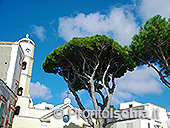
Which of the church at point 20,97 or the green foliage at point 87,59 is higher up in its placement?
the green foliage at point 87,59

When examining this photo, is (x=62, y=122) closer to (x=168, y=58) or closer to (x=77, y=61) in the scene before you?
(x=77, y=61)

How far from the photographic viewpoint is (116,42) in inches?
1028

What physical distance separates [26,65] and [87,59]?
379 inches

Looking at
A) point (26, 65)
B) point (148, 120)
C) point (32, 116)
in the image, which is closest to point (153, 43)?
point (148, 120)

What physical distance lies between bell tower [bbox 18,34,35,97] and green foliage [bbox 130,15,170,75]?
1532 cm

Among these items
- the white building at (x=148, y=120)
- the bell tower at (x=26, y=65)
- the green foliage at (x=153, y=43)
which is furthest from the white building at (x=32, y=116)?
the green foliage at (x=153, y=43)

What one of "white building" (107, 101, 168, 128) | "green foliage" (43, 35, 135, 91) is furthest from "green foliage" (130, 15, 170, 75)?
"white building" (107, 101, 168, 128)

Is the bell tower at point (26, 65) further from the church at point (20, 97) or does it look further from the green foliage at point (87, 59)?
the green foliage at point (87, 59)

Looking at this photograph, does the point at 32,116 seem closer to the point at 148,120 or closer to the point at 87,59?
the point at 87,59

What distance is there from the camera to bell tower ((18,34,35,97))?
3033 cm

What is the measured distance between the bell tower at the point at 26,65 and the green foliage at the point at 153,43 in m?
15.3

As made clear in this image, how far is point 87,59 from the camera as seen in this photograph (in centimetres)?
2678

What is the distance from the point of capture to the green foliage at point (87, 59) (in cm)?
2533

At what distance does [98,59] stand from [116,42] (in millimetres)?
2838
